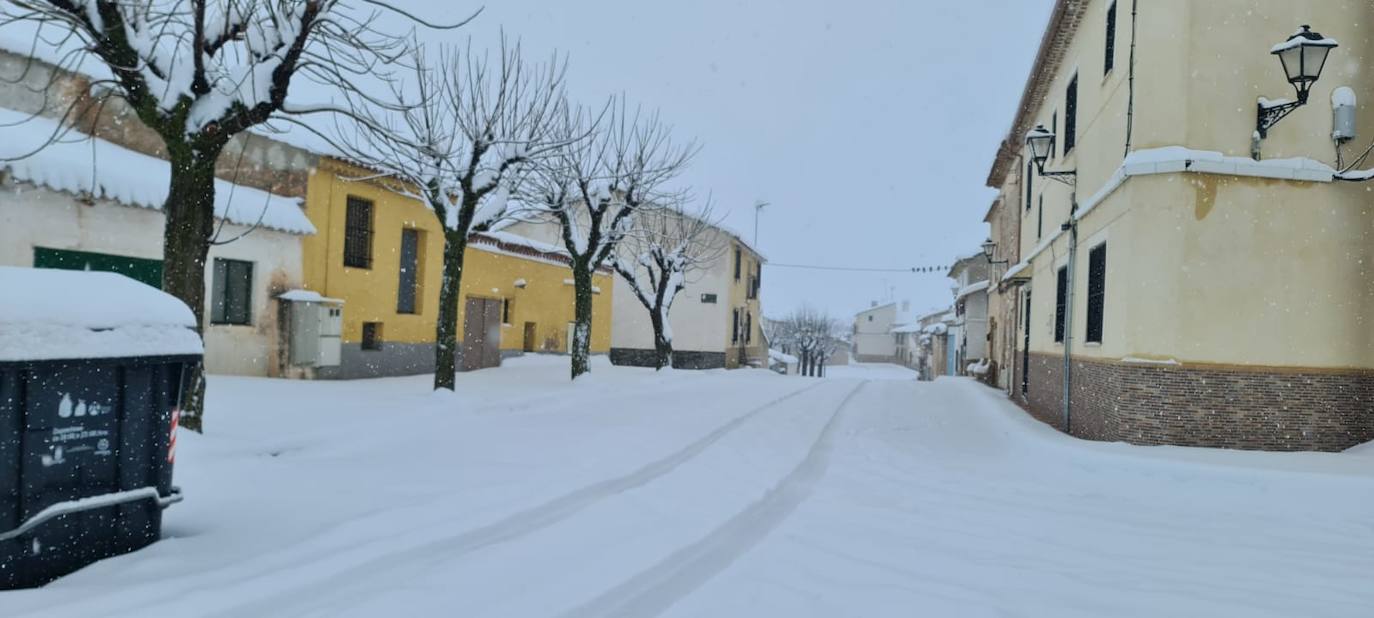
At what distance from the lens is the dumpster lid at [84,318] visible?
3.62m

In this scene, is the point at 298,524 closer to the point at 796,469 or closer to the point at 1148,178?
the point at 796,469

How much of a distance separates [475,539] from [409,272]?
14.9m

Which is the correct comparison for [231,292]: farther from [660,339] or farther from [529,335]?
[660,339]

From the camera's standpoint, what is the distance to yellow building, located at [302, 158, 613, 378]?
15.7 meters

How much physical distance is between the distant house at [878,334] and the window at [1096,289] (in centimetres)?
7758

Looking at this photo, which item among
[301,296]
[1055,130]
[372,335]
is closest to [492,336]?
[372,335]

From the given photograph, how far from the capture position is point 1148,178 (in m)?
8.61

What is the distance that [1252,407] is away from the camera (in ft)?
27.4

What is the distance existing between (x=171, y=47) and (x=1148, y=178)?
1239 centimetres

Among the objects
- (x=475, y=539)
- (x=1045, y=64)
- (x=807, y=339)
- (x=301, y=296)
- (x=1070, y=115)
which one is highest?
(x=1045, y=64)

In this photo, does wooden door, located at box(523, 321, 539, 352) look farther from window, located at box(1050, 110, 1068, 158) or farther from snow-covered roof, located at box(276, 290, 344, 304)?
window, located at box(1050, 110, 1068, 158)

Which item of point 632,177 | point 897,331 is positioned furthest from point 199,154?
point 897,331

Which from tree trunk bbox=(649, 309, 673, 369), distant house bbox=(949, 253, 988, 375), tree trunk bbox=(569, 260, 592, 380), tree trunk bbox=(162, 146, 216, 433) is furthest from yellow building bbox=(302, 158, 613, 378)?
distant house bbox=(949, 253, 988, 375)

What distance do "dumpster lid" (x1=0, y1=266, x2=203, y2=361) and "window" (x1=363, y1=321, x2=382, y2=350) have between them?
518 inches
